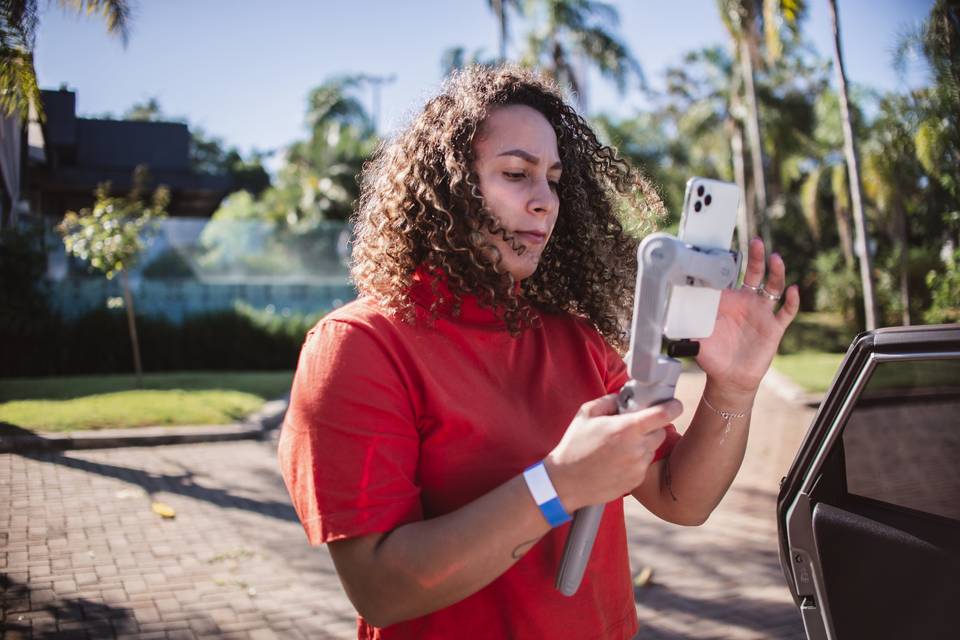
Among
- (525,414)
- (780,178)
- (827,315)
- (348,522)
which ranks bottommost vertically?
(827,315)

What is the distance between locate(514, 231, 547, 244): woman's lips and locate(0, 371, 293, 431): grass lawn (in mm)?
6090

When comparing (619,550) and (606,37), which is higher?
(606,37)

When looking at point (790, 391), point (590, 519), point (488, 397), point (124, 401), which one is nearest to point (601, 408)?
point (590, 519)

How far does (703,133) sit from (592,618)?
1192 inches

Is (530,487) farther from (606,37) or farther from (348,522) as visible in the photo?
(606,37)

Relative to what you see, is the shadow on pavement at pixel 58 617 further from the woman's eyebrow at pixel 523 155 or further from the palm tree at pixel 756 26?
the palm tree at pixel 756 26

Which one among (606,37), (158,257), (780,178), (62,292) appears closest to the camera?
(62,292)

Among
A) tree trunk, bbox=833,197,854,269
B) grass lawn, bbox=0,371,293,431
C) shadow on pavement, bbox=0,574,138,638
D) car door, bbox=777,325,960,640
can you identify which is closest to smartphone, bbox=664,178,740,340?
car door, bbox=777,325,960,640

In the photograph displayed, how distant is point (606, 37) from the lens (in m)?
22.9

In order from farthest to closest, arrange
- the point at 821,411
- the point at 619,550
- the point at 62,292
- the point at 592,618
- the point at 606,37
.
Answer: the point at 606,37
the point at 62,292
the point at 821,411
the point at 619,550
the point at 592,618

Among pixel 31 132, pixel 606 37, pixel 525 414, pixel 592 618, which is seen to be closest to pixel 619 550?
pixel 592 618

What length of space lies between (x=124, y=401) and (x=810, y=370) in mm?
12668

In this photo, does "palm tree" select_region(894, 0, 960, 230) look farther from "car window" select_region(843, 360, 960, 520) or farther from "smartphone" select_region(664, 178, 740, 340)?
"smartphone" select_region(664, 178, 740, 340)

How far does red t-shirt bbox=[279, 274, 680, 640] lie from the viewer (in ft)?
4.22
